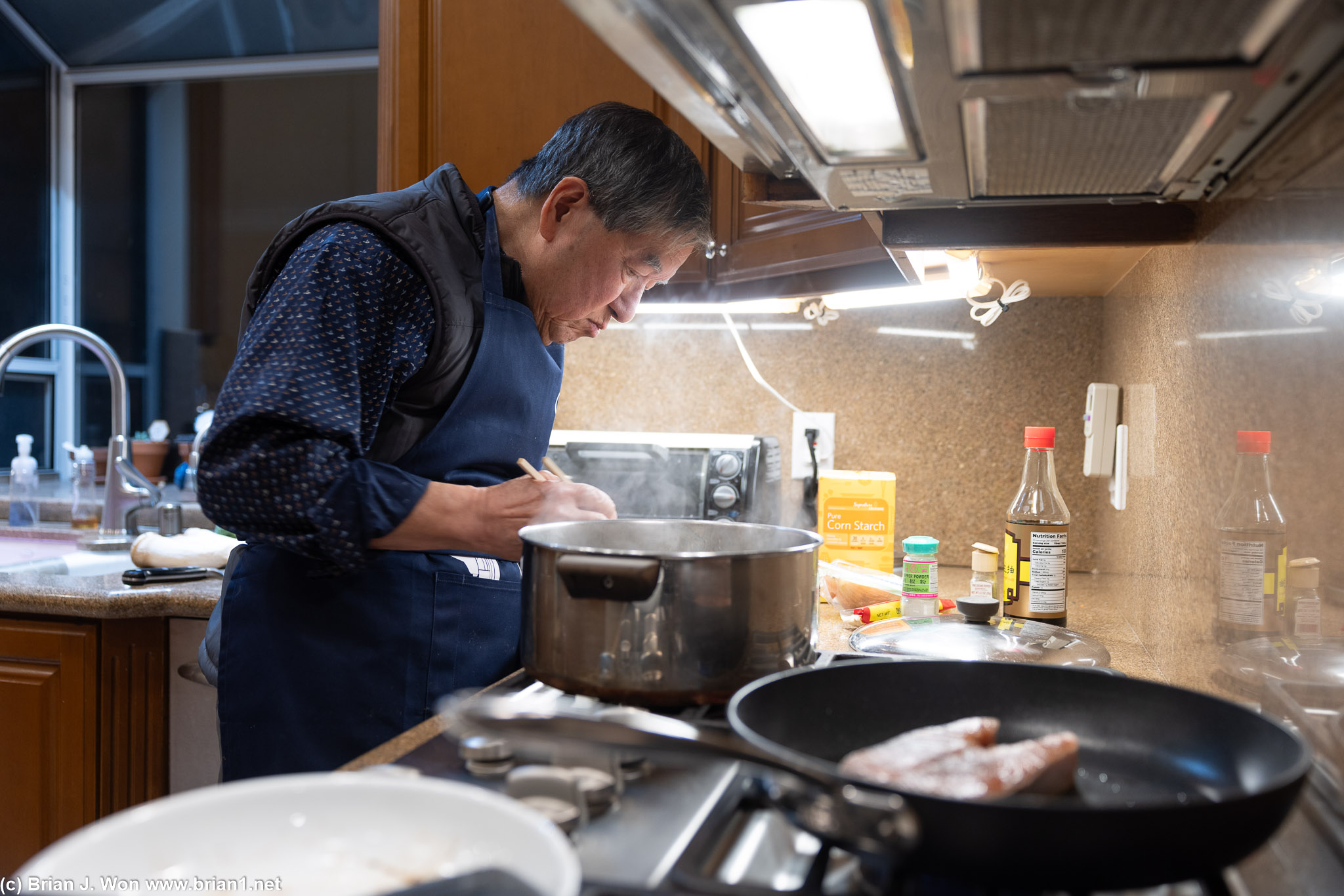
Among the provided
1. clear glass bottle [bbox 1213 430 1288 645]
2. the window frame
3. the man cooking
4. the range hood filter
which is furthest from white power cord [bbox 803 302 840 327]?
the window frame

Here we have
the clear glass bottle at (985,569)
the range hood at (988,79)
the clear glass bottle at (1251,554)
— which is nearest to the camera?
the range hood at (988,79)

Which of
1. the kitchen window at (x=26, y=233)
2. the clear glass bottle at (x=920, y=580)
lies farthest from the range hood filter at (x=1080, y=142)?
the kitchen window at (x=26, y=233)

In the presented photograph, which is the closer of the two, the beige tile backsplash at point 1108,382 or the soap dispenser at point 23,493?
the beige tile backsplash at point 1108,382

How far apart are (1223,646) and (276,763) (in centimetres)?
99

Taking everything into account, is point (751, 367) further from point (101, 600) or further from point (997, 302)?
point (101, 600)

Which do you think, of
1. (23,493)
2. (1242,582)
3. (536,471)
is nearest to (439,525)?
(536,471)

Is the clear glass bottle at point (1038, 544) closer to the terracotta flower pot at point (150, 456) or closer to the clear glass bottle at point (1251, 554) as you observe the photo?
the clear glass bottle at point (1251, 554)

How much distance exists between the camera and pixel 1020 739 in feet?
2.14

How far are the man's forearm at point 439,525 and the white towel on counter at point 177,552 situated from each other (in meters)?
0.94

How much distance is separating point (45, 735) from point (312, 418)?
118 cm

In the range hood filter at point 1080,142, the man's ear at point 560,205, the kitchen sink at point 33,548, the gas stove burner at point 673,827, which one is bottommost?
the kitchen sink at point 33,548

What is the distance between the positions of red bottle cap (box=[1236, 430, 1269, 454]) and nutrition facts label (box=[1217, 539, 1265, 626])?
0.08 meters

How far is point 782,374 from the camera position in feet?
6.75

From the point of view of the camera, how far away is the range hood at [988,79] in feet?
1.63
